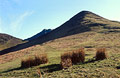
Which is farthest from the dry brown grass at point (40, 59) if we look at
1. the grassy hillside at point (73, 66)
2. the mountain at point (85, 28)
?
the mountain at point (85, 28)

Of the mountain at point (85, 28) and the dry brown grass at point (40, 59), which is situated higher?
the mountain at point (85, 28)

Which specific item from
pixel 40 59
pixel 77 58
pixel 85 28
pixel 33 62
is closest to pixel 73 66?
pixel 77 58

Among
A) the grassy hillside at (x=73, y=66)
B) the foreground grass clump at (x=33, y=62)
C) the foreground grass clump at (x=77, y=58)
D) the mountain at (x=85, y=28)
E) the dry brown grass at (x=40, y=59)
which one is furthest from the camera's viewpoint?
the mountain at (x=85, y=28)

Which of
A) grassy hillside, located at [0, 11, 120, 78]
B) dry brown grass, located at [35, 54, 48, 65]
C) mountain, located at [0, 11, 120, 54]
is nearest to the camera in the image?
grassy hillside, located at [0, 11, 120, 78]

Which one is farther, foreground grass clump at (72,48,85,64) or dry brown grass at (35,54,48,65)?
dry brown grass at (35,54,48,65)

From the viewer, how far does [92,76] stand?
11.4 meters

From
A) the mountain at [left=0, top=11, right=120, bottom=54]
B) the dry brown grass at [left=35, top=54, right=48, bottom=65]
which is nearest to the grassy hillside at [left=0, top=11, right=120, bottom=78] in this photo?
→ the dry brown grass at [left=35, top=54, right=48, bottom=65]

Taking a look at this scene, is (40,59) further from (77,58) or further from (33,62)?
(77,58)

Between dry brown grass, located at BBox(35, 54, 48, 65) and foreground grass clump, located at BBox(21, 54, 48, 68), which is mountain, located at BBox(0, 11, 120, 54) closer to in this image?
dry brown grass, located at BBox(35, 54, 48, 65)

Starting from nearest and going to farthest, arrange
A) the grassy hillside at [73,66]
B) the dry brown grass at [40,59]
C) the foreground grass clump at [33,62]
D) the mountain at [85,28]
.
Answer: the grassy hillside at [73,66], the foreground grass clump at [33,62], the dry brown grass at [40,59], the mountain at [85,28]

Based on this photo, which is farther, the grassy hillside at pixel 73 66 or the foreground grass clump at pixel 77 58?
the foreground grass clump at pixel 77 58

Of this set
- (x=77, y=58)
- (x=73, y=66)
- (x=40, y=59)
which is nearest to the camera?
(x=73, y=66)

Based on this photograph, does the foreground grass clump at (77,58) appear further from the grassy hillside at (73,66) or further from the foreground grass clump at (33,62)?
the foreground grass clump at (33,62)

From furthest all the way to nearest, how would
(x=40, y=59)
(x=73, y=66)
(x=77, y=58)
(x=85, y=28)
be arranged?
1. (x=85, y=28)
2. (x=40, y=59)
3. (x=77, y=58)
4. (x=73, y=66)
